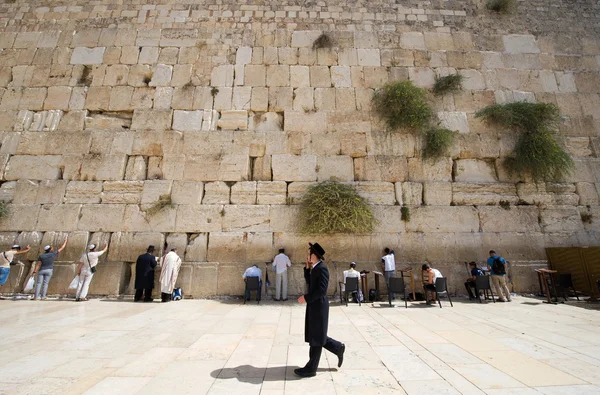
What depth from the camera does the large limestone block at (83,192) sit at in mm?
7191

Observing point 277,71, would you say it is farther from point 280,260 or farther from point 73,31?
point 73,31

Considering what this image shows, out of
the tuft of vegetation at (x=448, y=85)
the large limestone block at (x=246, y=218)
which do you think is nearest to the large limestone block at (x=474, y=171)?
the tuft of vegetation at (x=448, y=85)

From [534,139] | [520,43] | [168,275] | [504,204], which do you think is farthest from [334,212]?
[520,43]

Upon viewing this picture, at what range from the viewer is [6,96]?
26.7ft

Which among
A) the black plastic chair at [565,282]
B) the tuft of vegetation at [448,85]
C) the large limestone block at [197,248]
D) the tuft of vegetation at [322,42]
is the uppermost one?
the tuft of vegetation at [322,42]

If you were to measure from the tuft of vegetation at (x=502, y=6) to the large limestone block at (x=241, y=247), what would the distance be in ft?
32.1

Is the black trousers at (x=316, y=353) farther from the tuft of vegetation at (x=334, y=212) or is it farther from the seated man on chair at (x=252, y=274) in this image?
the tuft of vegetation at (x=334, y=212)

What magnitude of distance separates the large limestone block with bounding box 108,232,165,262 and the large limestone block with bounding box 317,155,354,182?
413cm

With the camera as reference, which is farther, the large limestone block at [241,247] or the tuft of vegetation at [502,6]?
the tuft of vegetation at [502,6]

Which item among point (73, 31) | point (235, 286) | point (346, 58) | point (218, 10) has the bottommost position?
point (235, 286)

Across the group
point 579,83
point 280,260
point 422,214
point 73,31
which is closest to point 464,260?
point 422,214

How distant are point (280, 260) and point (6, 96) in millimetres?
8851

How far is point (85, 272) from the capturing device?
6324mm

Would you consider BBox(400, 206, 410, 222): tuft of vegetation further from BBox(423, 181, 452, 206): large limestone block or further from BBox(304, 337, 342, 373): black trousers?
BBox(304, 337, 342, 373): black trousers
